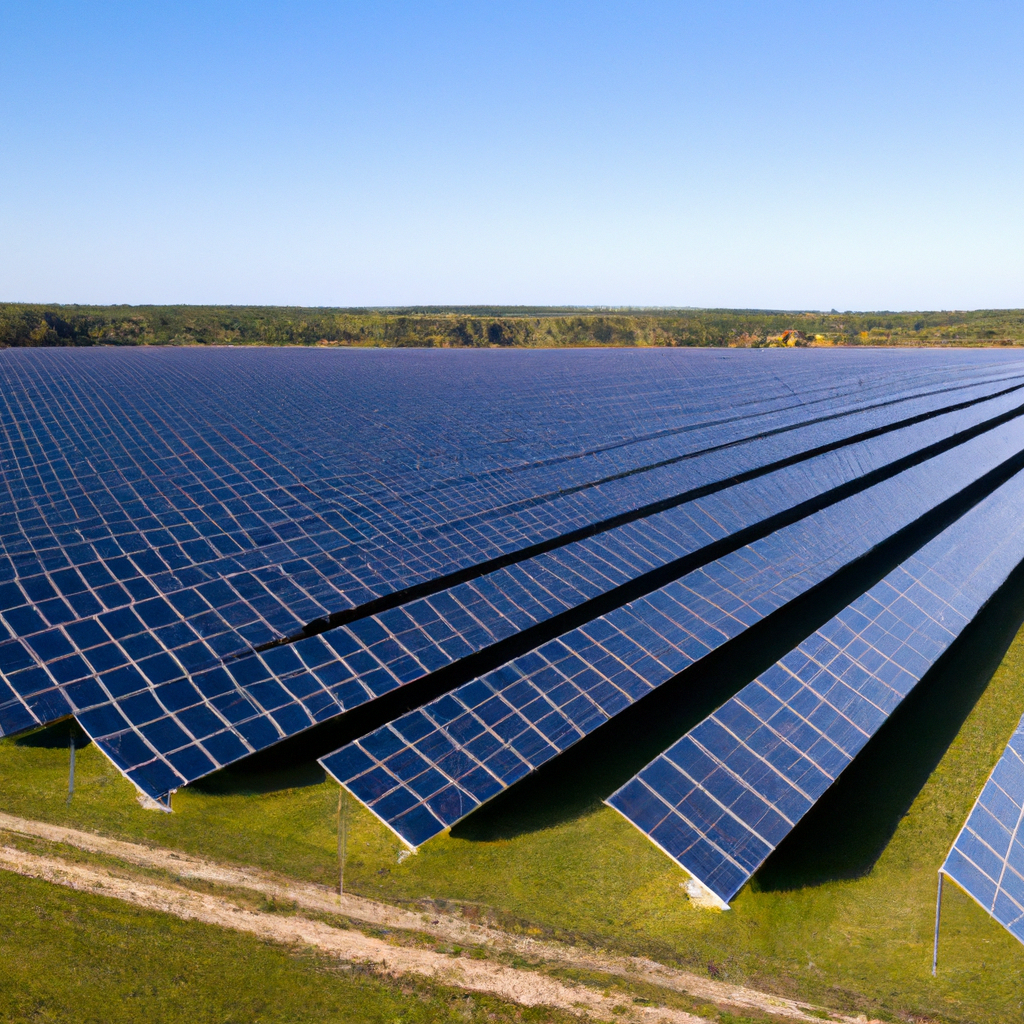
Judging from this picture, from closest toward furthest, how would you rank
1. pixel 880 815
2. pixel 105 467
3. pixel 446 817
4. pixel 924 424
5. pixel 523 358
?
1. pixel 446 817
2. pixel 880 815
3. pixel 105 467
4. pixel 924 424
5. pixel 523 358

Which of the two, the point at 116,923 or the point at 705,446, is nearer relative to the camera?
the point at 116,923

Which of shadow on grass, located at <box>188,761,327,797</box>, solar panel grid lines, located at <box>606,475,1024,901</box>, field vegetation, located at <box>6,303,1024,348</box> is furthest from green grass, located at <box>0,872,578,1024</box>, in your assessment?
field vegetation, located at <box>6,303,1024,348</box>

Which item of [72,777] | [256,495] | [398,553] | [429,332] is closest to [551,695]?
[398,553]

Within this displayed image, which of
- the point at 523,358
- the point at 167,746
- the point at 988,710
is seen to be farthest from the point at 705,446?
the point at 523,358

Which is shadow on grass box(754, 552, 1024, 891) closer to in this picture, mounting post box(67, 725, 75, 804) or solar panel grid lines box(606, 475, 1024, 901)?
solar panel grid lines box(606, 475, 1024, 901)

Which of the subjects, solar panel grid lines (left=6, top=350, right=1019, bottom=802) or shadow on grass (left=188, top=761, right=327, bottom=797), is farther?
solar panel grid lines (left=6, top=350, right=1019, bottom=802)

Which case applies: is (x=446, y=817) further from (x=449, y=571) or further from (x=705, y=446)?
(x=705, y=446)

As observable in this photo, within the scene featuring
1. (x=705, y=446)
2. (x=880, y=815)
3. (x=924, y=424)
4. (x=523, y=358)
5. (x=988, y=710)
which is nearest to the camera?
(x=880, y=815)
